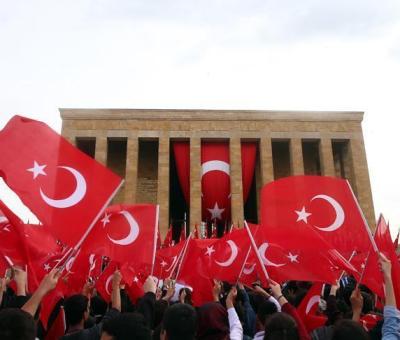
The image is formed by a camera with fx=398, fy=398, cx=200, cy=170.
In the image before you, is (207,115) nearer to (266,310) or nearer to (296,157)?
(296,157)

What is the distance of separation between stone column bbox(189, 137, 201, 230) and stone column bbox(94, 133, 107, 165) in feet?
18.7

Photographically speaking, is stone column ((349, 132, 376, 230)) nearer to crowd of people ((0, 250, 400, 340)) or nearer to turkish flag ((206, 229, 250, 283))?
turkish flag ((206, 229, 250, 283))

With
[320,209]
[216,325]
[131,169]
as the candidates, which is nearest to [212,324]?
[216,325]

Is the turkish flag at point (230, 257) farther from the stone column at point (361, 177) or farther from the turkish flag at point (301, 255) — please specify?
the stone column at point (361, 177)

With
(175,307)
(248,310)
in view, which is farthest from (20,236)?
(248,310)

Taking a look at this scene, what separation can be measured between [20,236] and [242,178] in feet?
73.4

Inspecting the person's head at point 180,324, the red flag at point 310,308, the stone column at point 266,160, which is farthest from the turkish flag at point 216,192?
the person's head at point 180,324

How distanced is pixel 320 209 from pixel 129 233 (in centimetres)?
282

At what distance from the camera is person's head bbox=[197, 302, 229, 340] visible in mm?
3773

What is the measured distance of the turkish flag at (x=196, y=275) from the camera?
22.4ft

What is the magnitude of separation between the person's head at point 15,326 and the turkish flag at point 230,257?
464 cm

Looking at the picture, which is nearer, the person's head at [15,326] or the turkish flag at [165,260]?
the person's head at [15,326]

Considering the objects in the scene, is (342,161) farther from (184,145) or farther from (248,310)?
(248,310)

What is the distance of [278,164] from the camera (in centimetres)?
2934
